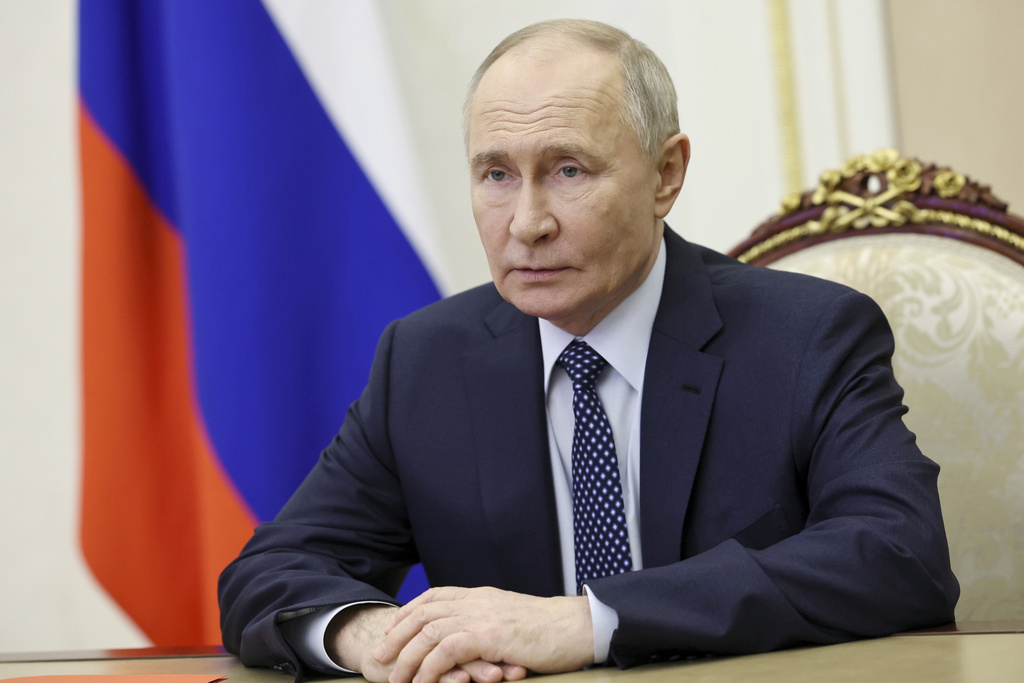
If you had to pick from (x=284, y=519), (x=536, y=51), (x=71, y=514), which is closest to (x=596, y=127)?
(x=536, y=51)

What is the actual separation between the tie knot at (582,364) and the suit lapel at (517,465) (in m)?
0.08

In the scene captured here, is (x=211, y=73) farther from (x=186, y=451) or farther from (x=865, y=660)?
(x=865, y=660)

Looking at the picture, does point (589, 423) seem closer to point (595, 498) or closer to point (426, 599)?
point (595, 498)

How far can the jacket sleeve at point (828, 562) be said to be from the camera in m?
1.14

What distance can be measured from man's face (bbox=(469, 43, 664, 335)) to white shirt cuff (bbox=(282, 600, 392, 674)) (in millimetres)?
589

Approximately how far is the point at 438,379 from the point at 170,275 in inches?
45.2

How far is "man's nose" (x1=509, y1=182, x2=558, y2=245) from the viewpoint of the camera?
160 centimetres

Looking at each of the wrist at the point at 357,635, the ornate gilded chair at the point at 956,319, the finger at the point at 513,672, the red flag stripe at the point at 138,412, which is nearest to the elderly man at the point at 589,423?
the wrist at the point at 357,635

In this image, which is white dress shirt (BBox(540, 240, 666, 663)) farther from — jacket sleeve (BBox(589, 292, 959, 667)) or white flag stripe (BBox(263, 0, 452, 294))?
white flag stripe (BBox(263, 0, 452, 294))

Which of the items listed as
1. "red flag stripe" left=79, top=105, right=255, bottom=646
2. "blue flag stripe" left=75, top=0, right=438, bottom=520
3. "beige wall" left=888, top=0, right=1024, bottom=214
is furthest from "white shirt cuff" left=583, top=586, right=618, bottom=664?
"beige wall" left=888, top=0, right=1024, bottom=214

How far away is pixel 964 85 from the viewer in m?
2.55

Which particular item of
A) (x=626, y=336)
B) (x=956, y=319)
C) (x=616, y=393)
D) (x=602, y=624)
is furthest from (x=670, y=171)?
(x=602, y=624)

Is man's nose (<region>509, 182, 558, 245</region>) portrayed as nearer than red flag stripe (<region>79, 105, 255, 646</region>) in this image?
Yes

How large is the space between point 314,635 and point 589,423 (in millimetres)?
568
